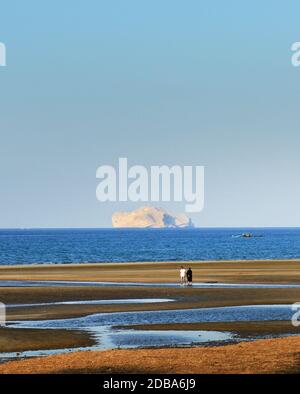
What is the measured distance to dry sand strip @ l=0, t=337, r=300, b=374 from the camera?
84.0ft

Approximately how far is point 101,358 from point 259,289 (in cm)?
3609

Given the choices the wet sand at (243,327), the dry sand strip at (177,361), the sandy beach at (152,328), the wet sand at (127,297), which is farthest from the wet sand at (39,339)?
the wet sand at (127,297)

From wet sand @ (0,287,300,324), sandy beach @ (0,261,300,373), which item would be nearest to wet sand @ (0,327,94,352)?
sandy beach @ (0,261,300,373)

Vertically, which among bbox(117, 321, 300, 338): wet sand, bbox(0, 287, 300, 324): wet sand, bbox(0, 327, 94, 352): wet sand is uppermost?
bbox(0, 287, 300, 324): wet sand

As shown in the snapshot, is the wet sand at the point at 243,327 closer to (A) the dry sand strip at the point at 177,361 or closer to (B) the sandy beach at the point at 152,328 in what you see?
(B) the sandy beach at the point at 152,328

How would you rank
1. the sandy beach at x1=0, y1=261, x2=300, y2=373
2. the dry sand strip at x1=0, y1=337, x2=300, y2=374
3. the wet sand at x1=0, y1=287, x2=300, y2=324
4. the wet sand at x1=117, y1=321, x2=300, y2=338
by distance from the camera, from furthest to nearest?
the wet sand at x1=0, y1=287, x2=300, y2=324, the wet sand at x1=117, y1=321, x2=300, y2=338, the sandy beach at x1=0, y1=261, x2=300, y2=373, the dry sand strip at x1=0, y1=337, x2=300, y2=374

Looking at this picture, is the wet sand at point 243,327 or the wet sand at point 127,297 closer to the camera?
the wet sand at point 243,327

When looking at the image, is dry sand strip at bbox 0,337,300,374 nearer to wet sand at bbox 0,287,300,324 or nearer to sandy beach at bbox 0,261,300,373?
sandy beach at bbox 0,261,300,373

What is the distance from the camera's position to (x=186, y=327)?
3928 centimetres

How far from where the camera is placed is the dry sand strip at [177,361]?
25609 mm

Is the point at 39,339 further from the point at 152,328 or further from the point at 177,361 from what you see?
the point at 177,361

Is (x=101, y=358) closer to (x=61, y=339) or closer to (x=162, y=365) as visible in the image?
(x=162, y=365)

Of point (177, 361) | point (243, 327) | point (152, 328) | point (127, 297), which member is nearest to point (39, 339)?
point (152, 328)

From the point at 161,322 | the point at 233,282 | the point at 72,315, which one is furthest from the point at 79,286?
the point at 161,322
